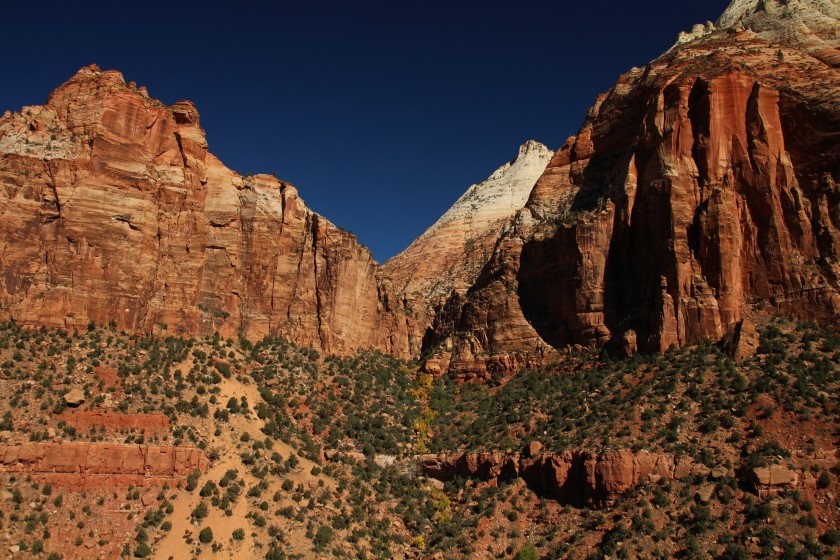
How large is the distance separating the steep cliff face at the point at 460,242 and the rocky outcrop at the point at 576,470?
84.2ft

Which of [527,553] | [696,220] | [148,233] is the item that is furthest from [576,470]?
[148,233]

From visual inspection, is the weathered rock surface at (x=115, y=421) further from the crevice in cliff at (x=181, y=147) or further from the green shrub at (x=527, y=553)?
the green shrub at (x=527, y=553)

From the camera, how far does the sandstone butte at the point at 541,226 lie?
55.9 m

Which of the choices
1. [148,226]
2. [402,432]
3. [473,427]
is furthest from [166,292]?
[473,427]

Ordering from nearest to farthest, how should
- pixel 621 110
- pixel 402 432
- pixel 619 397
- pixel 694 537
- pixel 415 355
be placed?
pixel 694 537 < pixel 619 397 < pixel 402 432 < pixel 621 110 < pixel 415 355

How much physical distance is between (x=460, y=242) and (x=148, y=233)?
60405mm

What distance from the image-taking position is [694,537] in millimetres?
43000

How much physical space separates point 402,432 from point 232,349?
1518cm

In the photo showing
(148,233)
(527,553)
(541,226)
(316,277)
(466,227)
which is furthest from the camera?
(466,227)

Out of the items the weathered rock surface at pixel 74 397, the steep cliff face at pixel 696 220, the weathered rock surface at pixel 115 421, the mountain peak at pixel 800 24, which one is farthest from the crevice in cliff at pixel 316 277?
the mountain peak at pixel 800 24

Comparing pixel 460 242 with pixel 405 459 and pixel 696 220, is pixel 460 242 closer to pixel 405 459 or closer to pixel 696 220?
pixel 405 459

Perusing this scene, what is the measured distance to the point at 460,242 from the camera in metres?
113

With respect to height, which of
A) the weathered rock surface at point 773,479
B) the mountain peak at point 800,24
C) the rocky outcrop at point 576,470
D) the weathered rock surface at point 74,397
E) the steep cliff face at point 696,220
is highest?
the mountain peak at point 800,24

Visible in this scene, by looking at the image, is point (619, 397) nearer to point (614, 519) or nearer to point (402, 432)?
point (614, 519)
